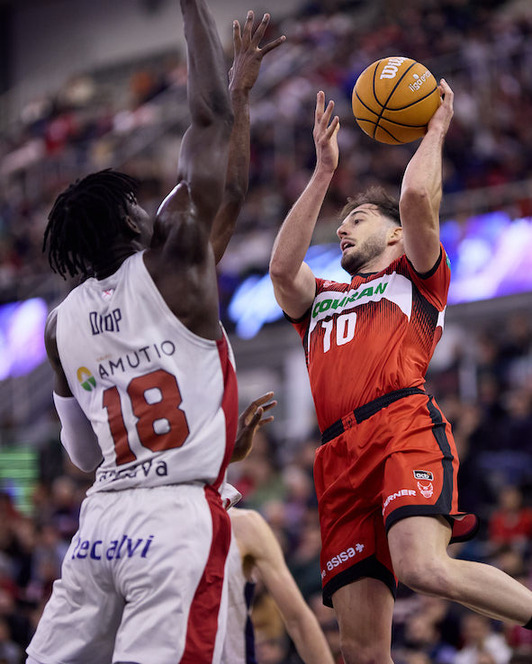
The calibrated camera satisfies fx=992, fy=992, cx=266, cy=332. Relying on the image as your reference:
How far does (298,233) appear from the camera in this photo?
542 cm

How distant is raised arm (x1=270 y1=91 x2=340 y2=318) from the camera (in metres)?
5.39

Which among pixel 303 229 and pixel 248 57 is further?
pixel 303 229

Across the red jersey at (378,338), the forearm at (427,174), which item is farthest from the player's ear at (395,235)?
the forearm at (427,174)

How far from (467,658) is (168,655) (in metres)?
5.25

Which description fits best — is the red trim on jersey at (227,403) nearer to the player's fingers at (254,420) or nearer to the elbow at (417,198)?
the player's fingers at (254,420)

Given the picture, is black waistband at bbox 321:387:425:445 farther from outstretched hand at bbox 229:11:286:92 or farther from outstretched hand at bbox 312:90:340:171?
outstretched hand at bbox 229:11:286:92

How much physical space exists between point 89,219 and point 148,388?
742 millimetres

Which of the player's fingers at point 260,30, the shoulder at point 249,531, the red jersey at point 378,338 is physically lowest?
the shoulder at point 249,531

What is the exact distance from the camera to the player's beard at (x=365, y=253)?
18.3 ft

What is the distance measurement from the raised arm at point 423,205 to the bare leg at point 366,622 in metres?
1.65

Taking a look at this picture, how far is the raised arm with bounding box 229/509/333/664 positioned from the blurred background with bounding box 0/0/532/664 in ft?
5.99

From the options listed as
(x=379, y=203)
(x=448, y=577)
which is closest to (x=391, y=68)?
(x=379, y=203)

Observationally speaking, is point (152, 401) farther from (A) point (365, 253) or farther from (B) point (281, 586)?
(B) point (281, 586)

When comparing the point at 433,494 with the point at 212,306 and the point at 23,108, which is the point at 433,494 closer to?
the point at 212,306
